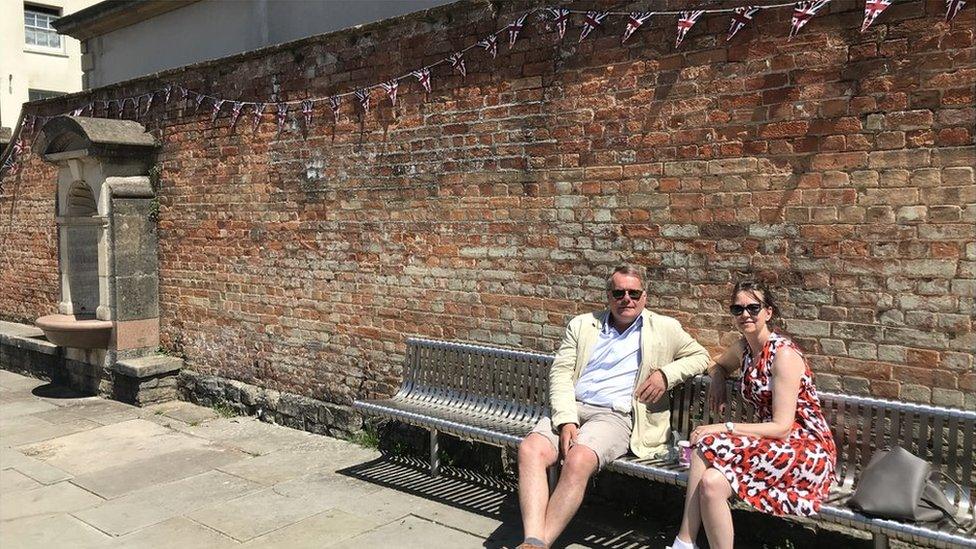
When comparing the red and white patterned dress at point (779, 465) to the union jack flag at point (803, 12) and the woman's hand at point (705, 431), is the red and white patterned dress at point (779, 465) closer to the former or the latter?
the woman's hand at point (705, 431)

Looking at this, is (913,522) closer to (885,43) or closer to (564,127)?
(885,43)

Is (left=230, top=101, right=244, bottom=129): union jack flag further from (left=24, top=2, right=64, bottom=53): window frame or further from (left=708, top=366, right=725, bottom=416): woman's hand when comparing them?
(left=24, top=2, right=64, bottom=53): window frame

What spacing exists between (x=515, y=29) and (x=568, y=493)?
9.61 feet

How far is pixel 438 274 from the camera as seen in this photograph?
5.91 m

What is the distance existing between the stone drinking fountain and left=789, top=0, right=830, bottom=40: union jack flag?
6464 millimetres

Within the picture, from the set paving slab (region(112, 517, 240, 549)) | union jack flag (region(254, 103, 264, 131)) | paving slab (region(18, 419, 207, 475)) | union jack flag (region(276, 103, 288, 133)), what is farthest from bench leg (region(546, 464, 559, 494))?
union jack flag (region(254, 103, 264, 131))

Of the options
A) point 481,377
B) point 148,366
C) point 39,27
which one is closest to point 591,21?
point 481,377

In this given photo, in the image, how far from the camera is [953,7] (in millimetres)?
3641

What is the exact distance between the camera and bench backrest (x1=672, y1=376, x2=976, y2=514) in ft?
11.9

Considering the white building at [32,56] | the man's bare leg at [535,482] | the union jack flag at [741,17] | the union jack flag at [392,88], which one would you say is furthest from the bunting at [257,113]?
the white building at [32,56]

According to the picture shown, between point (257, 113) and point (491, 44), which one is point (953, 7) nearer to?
point (491, 44)

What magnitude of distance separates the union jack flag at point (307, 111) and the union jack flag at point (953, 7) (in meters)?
4.63

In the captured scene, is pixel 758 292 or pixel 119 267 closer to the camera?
pixel 758 292

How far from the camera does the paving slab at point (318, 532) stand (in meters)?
4.45
